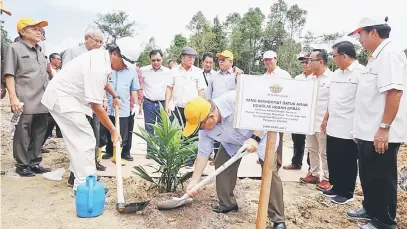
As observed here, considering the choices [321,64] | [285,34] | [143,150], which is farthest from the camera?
[285,34]

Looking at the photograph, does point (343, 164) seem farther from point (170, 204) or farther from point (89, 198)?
point (89, 198)

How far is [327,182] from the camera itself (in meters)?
4.15

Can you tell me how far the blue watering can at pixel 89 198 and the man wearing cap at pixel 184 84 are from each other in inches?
89.3

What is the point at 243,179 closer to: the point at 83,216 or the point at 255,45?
the point at 83,216

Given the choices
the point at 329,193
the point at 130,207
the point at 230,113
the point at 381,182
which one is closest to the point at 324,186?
the point at 329,193

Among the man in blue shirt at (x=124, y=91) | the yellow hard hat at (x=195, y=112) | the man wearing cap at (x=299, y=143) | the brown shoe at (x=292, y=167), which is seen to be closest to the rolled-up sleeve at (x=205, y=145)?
the yellow hard hat at (x=195, y=112)

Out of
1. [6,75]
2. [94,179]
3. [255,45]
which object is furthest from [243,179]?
[255,45]

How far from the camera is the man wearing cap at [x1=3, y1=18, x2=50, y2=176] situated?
3932 mm

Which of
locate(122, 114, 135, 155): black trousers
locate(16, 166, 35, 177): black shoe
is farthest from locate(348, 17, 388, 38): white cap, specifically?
locate(16, 166, 35, 177): black shoe

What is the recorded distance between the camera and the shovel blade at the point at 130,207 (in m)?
3.04

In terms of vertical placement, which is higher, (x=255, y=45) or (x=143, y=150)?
(x=255, y=45)

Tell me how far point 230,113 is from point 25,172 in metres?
2.77

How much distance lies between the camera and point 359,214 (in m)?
3.28

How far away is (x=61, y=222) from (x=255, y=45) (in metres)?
34.1
